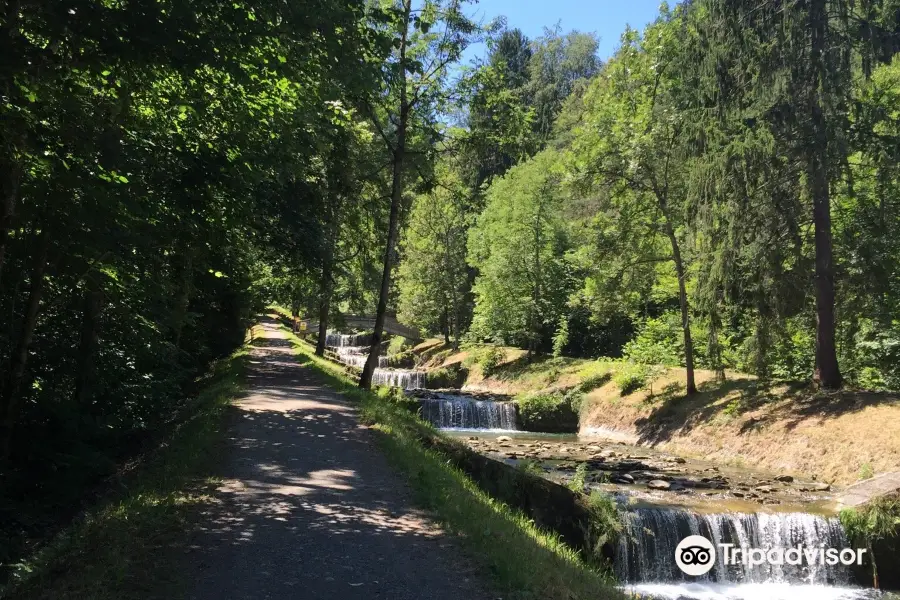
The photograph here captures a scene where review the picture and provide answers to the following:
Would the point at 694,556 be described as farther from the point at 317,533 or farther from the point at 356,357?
the point at 356,357

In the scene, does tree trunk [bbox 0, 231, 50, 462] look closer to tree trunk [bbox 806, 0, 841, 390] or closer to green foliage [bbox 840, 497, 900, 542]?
green foliage [bbox 840, 497, 900, 542]

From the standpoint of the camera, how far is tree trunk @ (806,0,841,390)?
14555mm

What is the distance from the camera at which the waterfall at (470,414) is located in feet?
77.0

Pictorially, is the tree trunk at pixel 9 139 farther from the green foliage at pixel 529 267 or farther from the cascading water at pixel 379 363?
the green foliage at pixel 529 267

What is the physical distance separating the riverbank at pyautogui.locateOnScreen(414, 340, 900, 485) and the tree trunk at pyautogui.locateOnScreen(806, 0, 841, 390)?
83cm

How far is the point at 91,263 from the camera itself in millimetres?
7355

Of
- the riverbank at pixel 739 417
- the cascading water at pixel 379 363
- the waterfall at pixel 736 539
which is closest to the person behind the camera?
→ the waterfall at pixel 736 539

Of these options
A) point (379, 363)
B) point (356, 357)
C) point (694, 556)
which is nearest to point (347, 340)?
point (356, 357)

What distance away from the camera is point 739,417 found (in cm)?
1677

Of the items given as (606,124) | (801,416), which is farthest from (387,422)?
(606,124)

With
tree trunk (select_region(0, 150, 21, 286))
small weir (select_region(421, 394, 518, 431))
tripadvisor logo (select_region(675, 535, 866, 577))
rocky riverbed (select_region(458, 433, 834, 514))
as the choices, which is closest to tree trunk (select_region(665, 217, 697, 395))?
rocky riverbed (select_region(458, 433, 834, 514))

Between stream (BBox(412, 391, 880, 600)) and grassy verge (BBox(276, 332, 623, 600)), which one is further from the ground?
grassy verge (BBox(276, 332, 623, 600))

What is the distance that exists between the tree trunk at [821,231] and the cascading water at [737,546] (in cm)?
699

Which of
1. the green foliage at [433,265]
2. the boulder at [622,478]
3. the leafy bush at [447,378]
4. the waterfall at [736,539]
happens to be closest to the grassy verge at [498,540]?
the waterfall at [736,539]
